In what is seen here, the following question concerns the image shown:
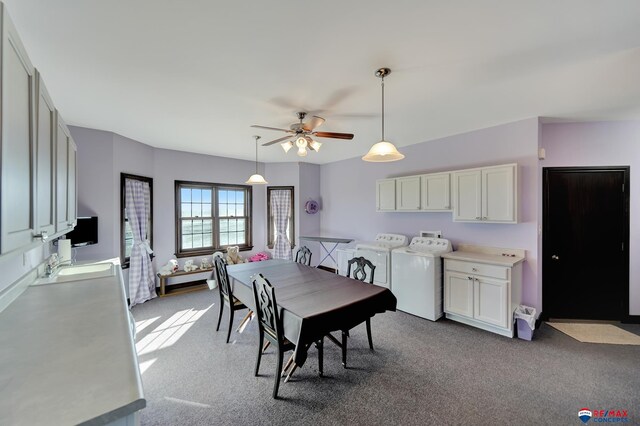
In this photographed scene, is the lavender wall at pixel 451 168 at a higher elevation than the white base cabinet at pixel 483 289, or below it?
higher

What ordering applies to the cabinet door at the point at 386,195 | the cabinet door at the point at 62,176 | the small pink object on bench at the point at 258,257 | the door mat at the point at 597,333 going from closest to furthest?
1. the cabinet door at the point at 62,176
2. the door mat at the point at 597,333
3. the cabinet door at the point at 386,195
4. the small pink object on bench at the point at 258,257

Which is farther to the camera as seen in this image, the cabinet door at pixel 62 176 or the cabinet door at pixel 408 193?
the cabinet door at pixel 408 193

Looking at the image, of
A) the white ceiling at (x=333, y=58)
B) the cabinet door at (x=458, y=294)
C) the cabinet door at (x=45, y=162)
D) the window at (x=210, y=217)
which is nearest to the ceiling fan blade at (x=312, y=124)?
the white ceiling at (x=333, y=58)

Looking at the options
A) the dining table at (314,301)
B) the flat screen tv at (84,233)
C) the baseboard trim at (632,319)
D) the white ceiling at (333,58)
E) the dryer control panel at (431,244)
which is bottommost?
the baseboard trim at (632,319)

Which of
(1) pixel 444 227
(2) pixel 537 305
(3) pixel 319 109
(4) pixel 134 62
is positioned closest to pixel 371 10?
(3) pixel 319 109

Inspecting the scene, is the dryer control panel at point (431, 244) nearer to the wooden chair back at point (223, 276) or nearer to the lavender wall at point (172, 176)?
the wooden chair back at point (223, 276)

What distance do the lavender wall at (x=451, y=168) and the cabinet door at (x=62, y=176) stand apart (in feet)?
14.0

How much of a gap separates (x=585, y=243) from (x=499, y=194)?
1.40m

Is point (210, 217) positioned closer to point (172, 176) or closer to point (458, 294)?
point (172, 176)

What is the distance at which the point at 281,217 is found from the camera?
231 inches

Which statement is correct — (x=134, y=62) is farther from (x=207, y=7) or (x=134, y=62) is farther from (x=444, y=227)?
(x=444, y=227)

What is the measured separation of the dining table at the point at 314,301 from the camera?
1.86 m

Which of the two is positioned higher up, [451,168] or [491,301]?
[451,168]

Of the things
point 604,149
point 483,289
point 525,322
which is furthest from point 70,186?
point 604,149
